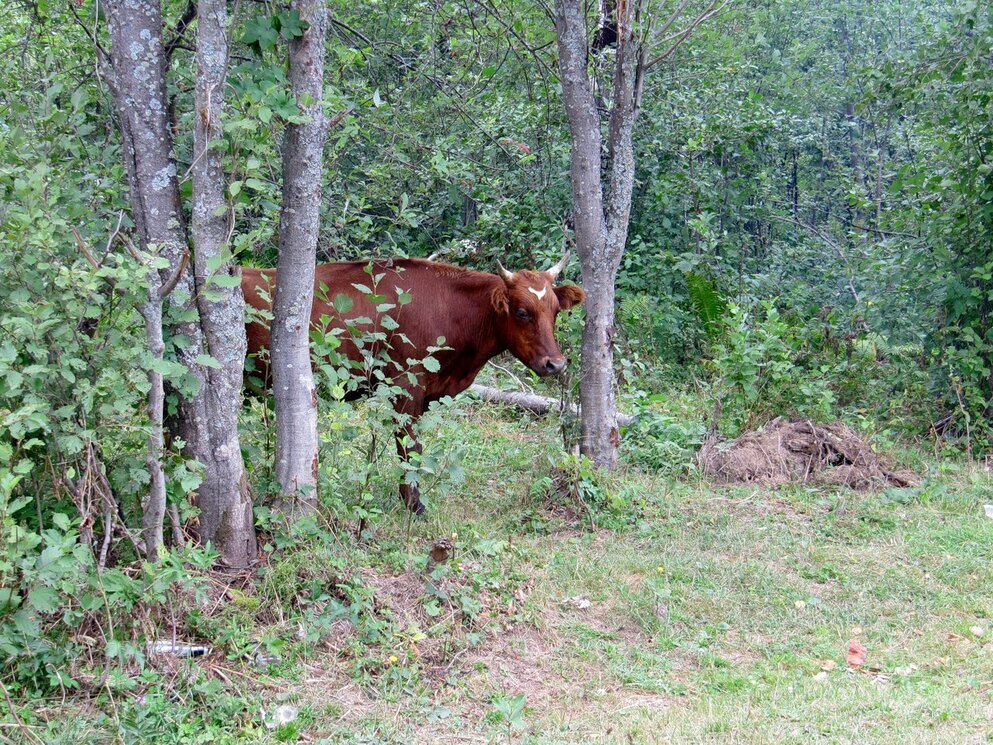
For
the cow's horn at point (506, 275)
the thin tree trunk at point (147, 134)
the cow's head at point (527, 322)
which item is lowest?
the cow's head at point (527, 322)

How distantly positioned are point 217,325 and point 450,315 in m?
2.80

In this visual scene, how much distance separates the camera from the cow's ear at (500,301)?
743cm

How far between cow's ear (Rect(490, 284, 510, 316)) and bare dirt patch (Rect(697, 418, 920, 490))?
1980mm

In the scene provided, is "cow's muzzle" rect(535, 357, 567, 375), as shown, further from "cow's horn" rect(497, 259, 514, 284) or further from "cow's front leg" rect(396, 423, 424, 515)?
"cow's front leg" rect(396, 423, 424, 515)

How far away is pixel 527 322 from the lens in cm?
741

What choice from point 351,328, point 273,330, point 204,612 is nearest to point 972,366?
point 351,328

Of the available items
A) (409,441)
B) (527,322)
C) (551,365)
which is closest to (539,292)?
(527,322)

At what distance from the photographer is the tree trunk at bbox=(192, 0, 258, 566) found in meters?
4.76

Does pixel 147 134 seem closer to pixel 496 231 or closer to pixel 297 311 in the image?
pixel 297 311

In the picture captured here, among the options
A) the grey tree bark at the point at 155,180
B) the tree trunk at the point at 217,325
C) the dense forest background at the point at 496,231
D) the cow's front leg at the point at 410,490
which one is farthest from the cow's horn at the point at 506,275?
the grey tree bark at the point at 155,180

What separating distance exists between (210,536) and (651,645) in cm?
237

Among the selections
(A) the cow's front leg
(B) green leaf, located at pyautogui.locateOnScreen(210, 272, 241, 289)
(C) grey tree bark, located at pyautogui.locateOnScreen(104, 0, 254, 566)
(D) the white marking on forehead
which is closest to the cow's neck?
(D) the white marking on forehead

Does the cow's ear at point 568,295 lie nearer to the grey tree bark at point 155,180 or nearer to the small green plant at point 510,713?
the grey tree bark at point 155,180

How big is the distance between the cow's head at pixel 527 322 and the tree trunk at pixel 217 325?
2.69 m
